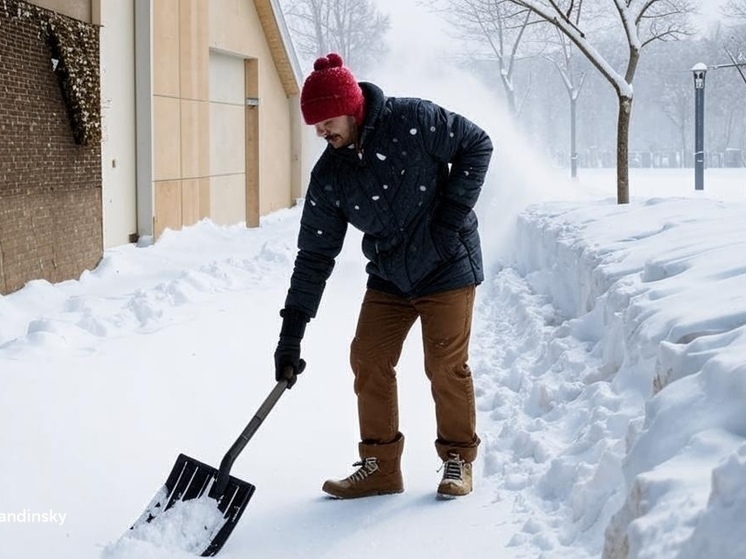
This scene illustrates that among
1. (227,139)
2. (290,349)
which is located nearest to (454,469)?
(290,349)

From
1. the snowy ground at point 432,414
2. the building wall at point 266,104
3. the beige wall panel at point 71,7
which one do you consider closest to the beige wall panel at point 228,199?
the building wall at point 266,104

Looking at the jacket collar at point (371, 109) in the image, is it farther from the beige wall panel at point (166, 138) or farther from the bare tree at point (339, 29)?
the bare tree at point (339, 29)

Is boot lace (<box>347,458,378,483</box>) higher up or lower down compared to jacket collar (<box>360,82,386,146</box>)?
lower down

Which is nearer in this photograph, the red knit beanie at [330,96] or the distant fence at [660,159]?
the red knit beanie at [330,96]

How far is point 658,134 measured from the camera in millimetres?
88750

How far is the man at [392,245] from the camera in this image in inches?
170

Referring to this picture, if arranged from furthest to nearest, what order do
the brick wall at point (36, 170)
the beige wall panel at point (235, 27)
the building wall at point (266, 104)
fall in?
the building wall at point (266, 104)
the beige wall panel at point (235, 27)
the brick wall at point (36, 170)

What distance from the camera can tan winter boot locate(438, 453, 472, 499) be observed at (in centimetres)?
452

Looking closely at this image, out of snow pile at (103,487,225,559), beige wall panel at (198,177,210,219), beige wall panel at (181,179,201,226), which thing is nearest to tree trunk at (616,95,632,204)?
beige wall panel at (181,179,201,226)

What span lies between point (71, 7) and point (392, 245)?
8.92 m

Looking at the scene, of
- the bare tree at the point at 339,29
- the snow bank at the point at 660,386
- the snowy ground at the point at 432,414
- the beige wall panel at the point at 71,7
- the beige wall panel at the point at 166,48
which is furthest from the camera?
the bare tree at the point at 339,29

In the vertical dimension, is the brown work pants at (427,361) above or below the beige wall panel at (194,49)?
below

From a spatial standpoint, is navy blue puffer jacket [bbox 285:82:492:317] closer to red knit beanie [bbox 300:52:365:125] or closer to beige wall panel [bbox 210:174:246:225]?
red knit beanie [bbox 300:52:365:125]

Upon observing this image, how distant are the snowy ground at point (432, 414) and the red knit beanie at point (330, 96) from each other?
5.07 feet
